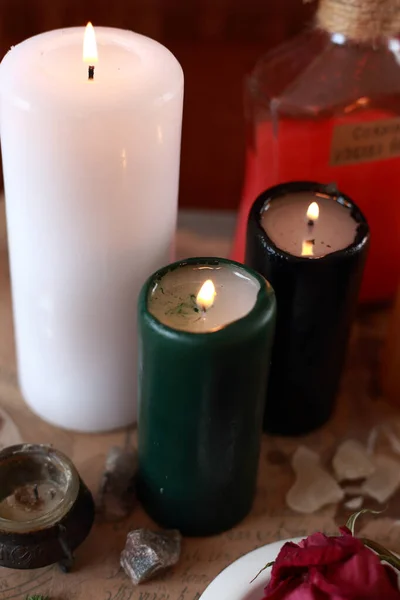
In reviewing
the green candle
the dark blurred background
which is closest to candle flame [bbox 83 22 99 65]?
the green candle

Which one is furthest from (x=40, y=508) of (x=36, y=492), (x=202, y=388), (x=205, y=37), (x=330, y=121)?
(x=205, y=37)

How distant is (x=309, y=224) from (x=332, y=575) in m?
0.25

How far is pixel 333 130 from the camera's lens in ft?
2.05

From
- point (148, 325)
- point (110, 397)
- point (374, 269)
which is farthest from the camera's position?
point (374, 269)

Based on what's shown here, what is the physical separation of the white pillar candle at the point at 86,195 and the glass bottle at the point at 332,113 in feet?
0.52

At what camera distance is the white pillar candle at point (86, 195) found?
0.45 metres

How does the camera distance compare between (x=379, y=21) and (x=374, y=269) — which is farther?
(x=374, y=269)

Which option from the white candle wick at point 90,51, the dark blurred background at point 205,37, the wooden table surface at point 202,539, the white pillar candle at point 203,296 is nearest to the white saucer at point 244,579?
the wooden table surface at point 202,539

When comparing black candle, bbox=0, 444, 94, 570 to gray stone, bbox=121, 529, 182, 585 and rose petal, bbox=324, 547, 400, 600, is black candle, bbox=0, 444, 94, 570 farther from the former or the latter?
rose petal, bbox=324, 547, 400, 600

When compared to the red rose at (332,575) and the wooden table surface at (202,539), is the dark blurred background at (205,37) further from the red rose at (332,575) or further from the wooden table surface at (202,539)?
the red rose at (332,575)

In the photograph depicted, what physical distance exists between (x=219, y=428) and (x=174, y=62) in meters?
0.23

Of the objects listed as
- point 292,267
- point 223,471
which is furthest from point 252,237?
point 223,471

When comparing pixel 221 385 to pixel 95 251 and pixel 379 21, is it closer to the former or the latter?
pixel 95 251

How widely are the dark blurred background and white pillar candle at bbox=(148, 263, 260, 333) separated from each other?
1.43ft
